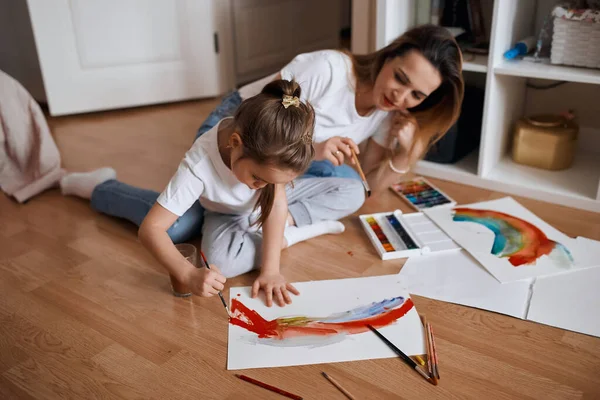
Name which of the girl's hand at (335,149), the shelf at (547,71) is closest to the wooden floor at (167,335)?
the girl's hand at (335,149)

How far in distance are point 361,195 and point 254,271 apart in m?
0.39

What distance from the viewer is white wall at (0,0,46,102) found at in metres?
2.45

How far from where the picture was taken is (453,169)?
1807mm

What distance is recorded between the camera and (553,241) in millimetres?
1416

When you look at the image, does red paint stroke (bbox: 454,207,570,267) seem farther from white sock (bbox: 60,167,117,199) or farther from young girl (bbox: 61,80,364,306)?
white sock (bbox: 60,167,117,199)

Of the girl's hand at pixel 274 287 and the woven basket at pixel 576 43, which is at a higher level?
the woven basket at pixel 576 43

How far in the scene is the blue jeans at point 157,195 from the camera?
4.75ft

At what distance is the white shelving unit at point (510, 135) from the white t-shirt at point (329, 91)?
0.35m

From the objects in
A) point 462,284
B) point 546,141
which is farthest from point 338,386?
point 546,141

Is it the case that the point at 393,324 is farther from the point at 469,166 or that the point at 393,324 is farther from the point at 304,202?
the point at 469,166

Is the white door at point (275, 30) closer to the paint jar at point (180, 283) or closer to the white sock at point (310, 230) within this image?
the white sock at point (310, 230)

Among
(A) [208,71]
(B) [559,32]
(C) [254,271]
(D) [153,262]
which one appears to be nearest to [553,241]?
(B) [559,32]

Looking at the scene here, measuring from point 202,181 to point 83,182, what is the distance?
648mm

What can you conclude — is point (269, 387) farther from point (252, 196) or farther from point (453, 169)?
point (453, 169)
